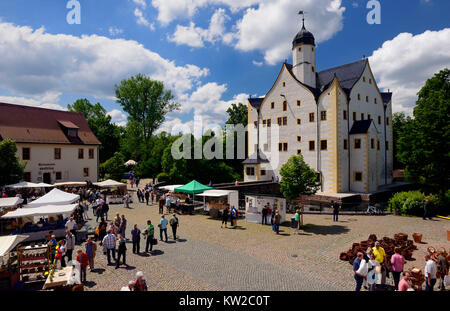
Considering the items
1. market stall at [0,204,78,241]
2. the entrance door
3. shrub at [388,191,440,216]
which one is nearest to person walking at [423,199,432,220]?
shrub at [388,191,440,216]

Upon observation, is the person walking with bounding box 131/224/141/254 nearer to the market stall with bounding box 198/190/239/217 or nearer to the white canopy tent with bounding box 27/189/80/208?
the white canopy tent with bounding box 27/189/80/208

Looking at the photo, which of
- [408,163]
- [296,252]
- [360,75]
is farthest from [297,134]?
[296,252]

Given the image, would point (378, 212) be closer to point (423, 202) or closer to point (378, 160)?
point (423, 202)

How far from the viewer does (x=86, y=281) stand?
9586mm

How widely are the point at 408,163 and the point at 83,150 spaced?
130 ft

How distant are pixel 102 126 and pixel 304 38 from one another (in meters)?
46.8

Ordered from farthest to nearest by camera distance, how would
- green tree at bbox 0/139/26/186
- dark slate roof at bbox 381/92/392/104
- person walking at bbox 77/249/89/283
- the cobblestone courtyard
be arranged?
dark slate roof at bbox 381/92/392/104 < green tree at bbox 0/139/26/186 < person walking at bbox 77/249/89/283 < the cobblestone courtyard

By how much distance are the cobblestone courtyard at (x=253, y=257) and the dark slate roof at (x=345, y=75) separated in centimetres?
2457

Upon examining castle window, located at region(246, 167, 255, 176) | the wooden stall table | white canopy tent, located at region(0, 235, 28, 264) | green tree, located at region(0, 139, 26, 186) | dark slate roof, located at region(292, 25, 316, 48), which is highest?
dark slate roof, located at region(292, 25, 316, 48)

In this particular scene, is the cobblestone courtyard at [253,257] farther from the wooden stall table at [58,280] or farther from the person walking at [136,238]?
the wooden stall table at [58,280]

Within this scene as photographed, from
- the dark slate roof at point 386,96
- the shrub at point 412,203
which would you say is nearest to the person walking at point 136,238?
the shrub at point 412,203

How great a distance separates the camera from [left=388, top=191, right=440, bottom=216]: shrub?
70.3ft
